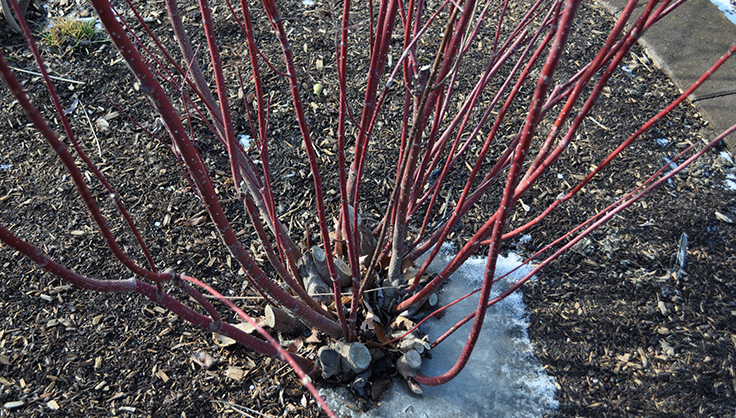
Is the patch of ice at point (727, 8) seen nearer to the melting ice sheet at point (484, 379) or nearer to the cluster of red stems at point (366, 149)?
the cluster of red stems at point (366, 149)

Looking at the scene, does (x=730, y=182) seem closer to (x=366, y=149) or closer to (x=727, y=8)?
(x=727, y=8)

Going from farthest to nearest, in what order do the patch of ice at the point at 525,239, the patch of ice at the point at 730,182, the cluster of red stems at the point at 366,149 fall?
the patch of ice at the point at 730,182, the patch of ice at the point at 525,239, the cluster of red stems at the point at 366,149

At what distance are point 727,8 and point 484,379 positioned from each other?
10.3ft

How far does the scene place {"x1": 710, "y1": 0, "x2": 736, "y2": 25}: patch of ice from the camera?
126 inches

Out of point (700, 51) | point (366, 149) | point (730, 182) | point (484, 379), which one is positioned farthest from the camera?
point (700, 51)

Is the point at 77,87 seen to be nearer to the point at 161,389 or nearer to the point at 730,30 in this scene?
the point at 161,389

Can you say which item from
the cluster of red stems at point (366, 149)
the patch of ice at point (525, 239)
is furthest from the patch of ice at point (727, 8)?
the cluster of red stems at point (366, 149)

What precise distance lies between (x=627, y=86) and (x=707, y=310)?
141 centimetres

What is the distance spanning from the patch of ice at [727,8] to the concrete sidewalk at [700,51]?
5 centimetres

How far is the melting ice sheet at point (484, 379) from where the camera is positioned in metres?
1.68

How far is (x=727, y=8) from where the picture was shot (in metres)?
3.28

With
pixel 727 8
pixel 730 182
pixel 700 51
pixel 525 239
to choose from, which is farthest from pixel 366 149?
pixel 727 8

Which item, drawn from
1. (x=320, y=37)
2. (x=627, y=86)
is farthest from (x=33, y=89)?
(x=627, y=86)

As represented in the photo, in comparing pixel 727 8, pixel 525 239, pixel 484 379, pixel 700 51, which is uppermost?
pixel 727 8
